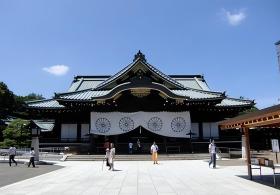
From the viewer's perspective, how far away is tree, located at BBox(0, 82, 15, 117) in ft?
182

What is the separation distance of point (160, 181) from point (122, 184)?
69.1 inches

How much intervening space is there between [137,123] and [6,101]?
33150mm

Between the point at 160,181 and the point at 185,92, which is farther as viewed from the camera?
the point at 185,92

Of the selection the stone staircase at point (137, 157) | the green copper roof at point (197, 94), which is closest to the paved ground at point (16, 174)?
the stone staircase at point (137, 157)

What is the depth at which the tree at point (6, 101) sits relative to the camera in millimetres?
55431

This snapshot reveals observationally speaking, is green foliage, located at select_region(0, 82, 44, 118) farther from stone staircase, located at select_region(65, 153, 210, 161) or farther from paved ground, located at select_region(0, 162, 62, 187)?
paved ground, located at select_region(0, 162, 62, 187)

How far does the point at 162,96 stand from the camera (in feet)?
105

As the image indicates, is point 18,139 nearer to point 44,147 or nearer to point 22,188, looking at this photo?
point 44,147

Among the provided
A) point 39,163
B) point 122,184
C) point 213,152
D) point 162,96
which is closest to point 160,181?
point 122,184

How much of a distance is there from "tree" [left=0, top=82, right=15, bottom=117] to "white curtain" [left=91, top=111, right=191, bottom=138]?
27889 mm

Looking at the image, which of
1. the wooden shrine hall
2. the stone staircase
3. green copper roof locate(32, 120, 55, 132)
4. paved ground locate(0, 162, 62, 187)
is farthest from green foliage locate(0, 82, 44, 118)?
paved ground locate(0, 162, 62, 187)

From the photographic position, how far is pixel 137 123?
3241 cm

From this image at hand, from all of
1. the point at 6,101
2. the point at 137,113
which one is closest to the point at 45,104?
the point at 137,113

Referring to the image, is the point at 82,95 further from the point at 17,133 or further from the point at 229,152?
the point at 229,152
